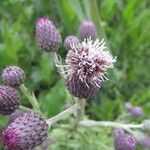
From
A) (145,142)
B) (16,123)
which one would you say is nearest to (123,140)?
(145,142)

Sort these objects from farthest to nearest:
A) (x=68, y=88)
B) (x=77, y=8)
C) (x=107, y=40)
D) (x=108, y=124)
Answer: (x=107, y=40) < (x=77, y=8) < (x=108, y=124) < (x=68, y=88)

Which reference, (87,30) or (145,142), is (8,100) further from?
(145,142)

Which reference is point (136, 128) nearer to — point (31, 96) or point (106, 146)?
point (106, 146)

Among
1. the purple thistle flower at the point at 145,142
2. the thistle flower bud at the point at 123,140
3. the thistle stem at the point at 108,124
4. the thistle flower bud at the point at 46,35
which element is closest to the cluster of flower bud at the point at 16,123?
the thistle flower bud at the point at 46,35

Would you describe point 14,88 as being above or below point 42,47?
below

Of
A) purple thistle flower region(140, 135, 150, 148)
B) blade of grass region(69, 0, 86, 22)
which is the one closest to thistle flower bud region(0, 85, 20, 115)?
purple thistle flower region(140, 135, 150, 148)

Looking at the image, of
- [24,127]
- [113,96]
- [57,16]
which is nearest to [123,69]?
[113,96]

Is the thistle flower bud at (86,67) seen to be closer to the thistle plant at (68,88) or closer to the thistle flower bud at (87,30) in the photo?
the thistle plant at (68,88)
